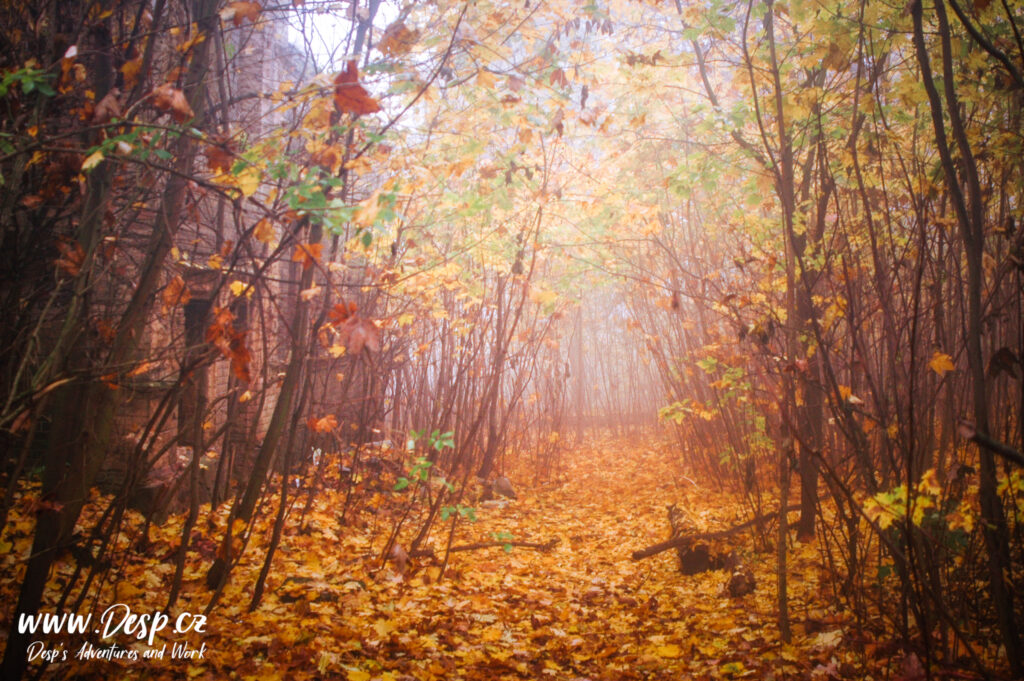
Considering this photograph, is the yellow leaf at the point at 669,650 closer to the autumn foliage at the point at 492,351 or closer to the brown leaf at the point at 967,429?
the autumn foliage at the point at 492,351

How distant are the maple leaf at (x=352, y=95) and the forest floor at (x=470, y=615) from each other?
2389 mm

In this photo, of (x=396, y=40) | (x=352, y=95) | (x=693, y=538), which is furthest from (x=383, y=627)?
(x=396, y=40)

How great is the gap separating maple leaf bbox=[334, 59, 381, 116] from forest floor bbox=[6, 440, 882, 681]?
2389 mm

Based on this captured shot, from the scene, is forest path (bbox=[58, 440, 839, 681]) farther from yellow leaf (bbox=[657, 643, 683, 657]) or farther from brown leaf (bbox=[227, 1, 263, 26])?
brown leaf (bbox=[227, 1, 263, 26])

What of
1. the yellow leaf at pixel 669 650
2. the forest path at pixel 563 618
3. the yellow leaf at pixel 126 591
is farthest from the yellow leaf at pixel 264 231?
the yellow leaf at pixel 669 650

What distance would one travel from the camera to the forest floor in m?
2.47

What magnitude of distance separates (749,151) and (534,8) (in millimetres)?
1780

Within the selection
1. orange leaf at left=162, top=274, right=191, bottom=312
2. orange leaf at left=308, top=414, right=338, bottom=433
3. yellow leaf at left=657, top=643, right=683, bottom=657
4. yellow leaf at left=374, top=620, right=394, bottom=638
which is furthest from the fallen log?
orange leaf at left=162, top=274, right=191, bottom=312

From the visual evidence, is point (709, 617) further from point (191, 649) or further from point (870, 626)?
point (191, 649)

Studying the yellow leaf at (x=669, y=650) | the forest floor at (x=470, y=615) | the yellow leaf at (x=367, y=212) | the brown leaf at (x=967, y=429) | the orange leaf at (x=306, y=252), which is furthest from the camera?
the yellow leaf at (x=669, y=650)

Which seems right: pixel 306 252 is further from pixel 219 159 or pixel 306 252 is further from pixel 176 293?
pixel 176 293

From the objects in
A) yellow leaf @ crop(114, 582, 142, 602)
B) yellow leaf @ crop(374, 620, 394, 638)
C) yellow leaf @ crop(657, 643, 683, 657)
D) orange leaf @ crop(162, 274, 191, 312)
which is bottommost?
yellow leaf @ crop(657, 643, 683, 657)

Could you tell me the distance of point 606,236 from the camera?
6.29 meters

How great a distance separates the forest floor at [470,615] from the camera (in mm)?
2469
